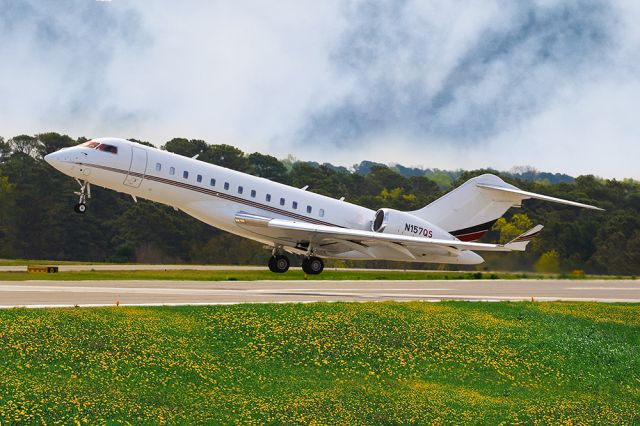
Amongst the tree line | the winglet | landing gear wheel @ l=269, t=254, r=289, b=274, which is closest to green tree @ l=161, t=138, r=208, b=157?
the tree line

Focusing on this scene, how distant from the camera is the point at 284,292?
30.8 metres

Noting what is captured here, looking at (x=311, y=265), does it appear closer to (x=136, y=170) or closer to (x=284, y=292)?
(x=136, y=170)

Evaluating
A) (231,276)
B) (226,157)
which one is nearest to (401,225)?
(231,276)

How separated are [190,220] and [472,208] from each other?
30956 millimetres

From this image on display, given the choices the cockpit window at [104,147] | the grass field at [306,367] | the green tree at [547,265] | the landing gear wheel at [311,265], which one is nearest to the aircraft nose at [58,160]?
the cockpit window at [104,147]

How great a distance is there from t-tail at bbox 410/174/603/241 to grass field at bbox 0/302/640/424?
623 inches

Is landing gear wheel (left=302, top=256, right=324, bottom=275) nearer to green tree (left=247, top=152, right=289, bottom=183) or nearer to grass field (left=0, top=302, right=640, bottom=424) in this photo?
grass field (left=0, top=302, right=640, bottom=424)

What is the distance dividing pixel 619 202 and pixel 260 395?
62.2 metres

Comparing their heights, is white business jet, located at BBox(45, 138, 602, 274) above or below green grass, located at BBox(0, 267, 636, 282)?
above

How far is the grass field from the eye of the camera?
17766 millimetres

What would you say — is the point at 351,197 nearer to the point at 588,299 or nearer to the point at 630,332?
the point at 588,299

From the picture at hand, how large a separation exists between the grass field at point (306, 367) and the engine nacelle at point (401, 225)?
44.5 feet

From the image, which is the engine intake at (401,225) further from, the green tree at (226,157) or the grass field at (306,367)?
the green tree at (226,157)

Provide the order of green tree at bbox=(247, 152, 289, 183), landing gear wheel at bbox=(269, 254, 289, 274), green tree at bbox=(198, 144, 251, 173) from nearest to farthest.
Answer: landing gear wheel at bbox=(269, 254, 289, 274)
green tree at bbox=(198, 144, 251, 173)
green tree at bbox=(247, 152, 289, 183)
